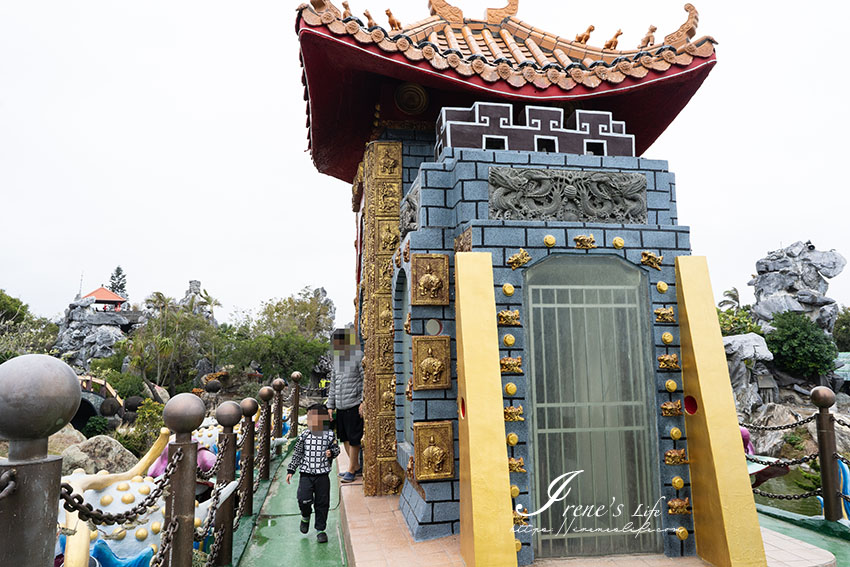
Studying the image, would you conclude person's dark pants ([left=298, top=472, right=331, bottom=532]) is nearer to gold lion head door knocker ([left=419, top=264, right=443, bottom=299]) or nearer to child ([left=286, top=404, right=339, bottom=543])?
child ([left=286, top=404, right=339, bottom=543])

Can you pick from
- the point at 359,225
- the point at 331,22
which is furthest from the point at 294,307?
the point at 331,22

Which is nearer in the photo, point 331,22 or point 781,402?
point 331,22

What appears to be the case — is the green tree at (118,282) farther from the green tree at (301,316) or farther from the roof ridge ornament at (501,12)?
the roof ridge ornament at (501,12)

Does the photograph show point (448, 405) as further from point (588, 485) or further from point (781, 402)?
point (781, 402)

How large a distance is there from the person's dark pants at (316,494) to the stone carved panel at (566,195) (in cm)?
306

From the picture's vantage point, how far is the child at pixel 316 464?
498 centimetres

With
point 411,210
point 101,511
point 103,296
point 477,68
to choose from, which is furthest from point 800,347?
point 103,296

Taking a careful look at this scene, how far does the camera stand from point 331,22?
4.77m

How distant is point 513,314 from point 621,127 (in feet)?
8.03

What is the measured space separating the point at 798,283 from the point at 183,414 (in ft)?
108

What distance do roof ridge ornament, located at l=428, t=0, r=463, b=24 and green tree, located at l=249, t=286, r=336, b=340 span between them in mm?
26412

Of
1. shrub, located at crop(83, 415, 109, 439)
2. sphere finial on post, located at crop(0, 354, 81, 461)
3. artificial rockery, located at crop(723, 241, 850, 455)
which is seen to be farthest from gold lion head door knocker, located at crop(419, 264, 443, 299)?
artificial rockery, located at crop(723, 241, 850, 455)

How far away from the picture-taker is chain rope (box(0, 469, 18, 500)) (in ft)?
5.38

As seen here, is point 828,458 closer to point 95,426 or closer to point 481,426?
point 481,426
